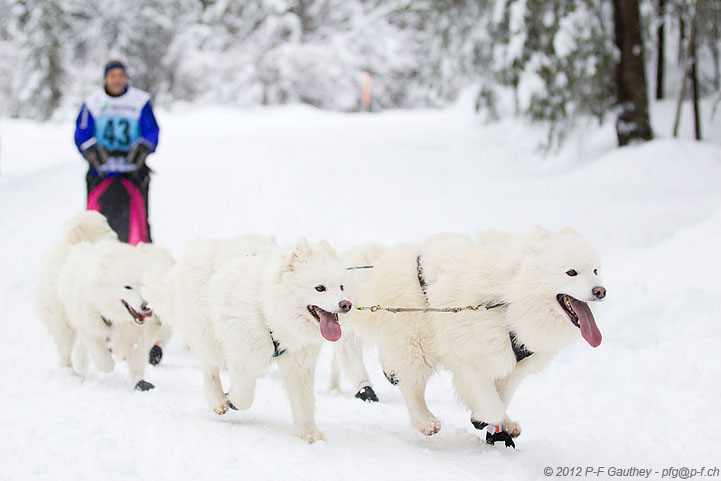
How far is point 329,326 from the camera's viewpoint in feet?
12.0

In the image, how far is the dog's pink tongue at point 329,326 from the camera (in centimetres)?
364

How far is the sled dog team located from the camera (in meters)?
3.68

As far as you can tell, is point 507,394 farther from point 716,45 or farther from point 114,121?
point 716,45

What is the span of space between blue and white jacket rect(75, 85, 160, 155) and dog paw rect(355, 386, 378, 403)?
355 cm

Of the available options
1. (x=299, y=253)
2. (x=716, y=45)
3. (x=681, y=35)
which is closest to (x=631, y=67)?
(x=716, y=45)

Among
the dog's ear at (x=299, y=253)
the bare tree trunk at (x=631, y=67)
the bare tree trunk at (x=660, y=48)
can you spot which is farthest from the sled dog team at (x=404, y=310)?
the bare tree trunk at (x=660, y=48)

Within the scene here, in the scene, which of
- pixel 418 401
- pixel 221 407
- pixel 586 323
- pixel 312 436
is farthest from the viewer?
pixel 221 407

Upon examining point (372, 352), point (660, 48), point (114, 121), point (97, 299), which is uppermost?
point (660, 48)

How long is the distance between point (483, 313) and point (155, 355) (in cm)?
359

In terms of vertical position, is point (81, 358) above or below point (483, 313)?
below

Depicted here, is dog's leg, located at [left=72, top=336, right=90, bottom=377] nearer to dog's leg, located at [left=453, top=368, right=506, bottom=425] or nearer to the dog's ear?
the dog's ear

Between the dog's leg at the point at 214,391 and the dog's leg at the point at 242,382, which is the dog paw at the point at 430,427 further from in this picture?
the dog's leg at the point at 214,391

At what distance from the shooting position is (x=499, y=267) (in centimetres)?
394

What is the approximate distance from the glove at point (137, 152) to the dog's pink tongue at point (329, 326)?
4.07 m
